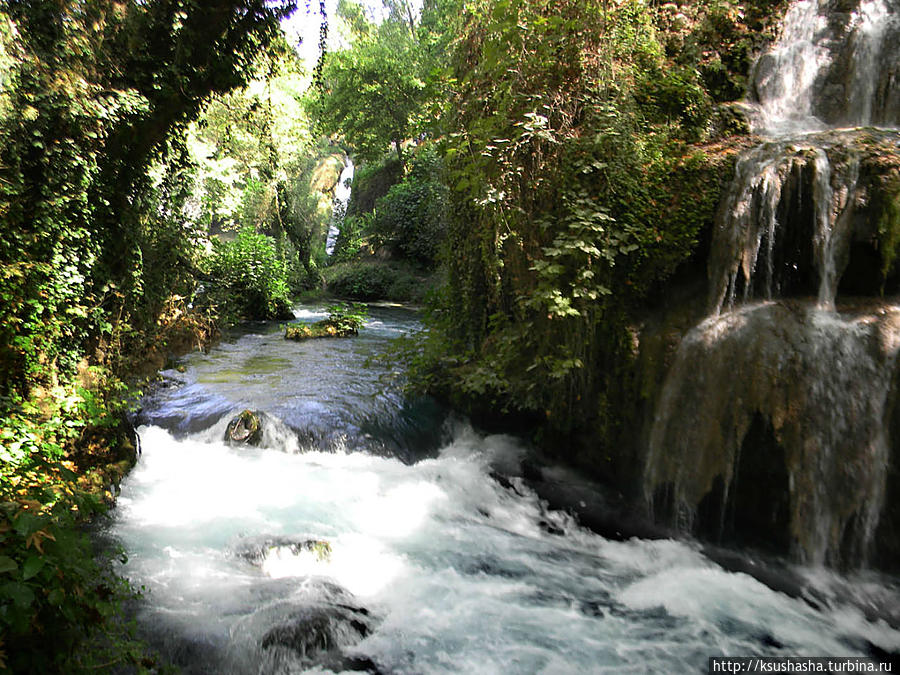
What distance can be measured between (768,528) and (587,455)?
1.88 m

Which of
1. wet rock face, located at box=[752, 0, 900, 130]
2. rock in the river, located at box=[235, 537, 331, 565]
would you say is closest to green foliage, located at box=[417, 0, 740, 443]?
wet rock face, located at box=[752, 0, 900, 130]

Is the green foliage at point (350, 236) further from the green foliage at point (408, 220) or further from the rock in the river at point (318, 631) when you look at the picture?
the rock in the river at point (318, 631)

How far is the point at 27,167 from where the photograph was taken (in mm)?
4520

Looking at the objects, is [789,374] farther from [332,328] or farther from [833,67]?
[332,328]

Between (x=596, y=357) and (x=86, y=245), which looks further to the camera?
(x=596, y=357)

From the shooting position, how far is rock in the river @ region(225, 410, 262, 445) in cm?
720

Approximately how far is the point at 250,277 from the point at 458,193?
9.97 m

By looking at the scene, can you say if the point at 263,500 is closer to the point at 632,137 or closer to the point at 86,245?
the point at 86,245

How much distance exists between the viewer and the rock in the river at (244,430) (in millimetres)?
7195

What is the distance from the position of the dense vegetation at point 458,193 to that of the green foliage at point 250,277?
21.0ft

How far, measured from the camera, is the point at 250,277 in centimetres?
1542

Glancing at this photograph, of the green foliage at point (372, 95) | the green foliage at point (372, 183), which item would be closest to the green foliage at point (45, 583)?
the green foliage at point (372, 95)

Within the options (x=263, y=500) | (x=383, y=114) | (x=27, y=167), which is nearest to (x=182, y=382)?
(x=263, y=500)

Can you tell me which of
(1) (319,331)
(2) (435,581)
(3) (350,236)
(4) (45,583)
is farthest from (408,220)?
(4) (45,583)
